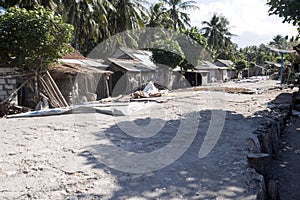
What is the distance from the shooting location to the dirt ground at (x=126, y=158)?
3719mm

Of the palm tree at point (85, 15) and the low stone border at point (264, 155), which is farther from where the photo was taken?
the palm tree at point (85, 15)

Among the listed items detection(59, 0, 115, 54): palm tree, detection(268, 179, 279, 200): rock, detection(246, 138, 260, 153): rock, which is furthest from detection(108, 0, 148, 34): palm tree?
detection(268, 179, 279, 200): rock

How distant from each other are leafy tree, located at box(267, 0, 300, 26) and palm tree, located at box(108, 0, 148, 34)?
19.1m

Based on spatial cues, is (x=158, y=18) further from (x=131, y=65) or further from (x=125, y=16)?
(x=131, y=65)

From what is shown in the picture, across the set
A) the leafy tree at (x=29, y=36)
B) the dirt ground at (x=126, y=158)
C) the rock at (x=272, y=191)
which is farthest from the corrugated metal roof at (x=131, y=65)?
the rock at (x=272, y=191)

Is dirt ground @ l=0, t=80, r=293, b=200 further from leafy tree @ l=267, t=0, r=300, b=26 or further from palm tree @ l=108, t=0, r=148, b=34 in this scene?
palm tree @ l=108, t=0, r=148, b=34

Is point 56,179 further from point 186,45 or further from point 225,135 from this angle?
point 186,45

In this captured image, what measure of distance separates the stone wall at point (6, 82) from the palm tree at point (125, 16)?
15.9 metres

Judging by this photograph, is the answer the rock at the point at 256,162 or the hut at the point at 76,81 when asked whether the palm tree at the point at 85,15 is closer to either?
the hut at the point at 76,81

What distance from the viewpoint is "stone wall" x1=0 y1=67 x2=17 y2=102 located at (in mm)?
11250

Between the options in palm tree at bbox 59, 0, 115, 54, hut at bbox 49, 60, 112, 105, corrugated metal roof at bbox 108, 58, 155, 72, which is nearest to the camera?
hut at bbox 49, 60, 112, 105

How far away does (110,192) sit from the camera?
3660 mm

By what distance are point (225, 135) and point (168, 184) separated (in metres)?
3.20

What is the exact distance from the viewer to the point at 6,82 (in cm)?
1135
